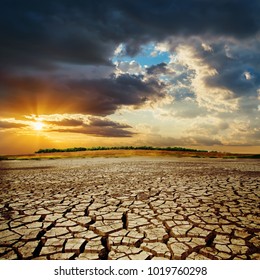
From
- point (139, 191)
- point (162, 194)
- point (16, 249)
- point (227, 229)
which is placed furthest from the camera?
point (139, 191)

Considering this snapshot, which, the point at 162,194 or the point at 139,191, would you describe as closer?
the point at 162,194

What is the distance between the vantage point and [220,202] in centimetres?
382

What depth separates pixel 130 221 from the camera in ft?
9.59

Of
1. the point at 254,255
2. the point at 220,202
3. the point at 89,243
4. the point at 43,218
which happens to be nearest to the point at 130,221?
the point at 89,243

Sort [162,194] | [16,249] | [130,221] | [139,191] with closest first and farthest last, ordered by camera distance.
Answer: [16,249], [130,221], [162,194], [139,191]

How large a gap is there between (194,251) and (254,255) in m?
0.54
